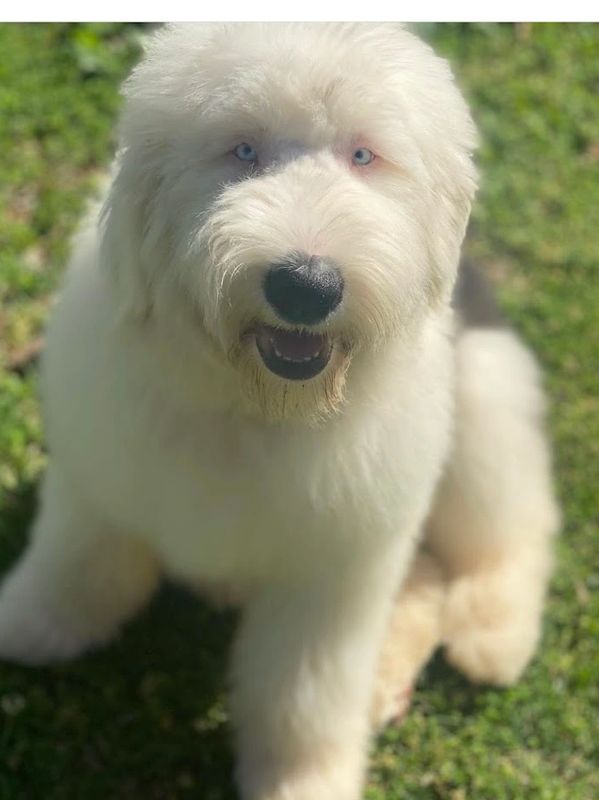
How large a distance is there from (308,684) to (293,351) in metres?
1.11

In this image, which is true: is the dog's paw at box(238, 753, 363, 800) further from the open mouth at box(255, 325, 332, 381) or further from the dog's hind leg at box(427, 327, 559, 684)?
the open mouth at box(255, 325, 332, 381)

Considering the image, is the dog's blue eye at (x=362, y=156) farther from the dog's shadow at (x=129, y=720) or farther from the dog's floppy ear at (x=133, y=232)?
the dog's shadow at (x=129, y=720)

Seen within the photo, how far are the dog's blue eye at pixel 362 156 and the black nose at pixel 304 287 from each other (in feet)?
0.90

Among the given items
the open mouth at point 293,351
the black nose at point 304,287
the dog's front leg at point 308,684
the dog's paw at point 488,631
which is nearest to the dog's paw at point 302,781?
the dog's front leg at point 308,684

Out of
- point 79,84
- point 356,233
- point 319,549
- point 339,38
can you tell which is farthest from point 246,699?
point 79,84

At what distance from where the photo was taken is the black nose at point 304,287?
6.52ft

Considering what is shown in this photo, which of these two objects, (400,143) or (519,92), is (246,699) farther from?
(519,92)

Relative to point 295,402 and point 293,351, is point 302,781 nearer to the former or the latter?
point 295,402

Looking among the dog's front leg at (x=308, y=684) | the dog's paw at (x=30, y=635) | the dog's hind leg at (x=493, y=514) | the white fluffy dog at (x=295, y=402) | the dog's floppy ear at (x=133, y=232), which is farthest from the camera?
the dog's hind leg at (x=493, y=514)

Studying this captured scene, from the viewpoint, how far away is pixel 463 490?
3.49m

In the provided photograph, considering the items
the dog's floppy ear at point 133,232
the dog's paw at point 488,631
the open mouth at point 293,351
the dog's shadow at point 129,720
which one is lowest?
the dog's shadow at point 129,720

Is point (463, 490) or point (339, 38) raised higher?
point (339, 38)

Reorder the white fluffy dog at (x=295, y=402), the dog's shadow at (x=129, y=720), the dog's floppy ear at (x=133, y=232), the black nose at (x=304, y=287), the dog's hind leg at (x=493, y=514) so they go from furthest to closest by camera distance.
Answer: the dog's hind leg at (x=493, y=514) < the dog's shadow at (x=129, y=720) < the dog's floppy ear at (x=133, y=232) < the white fluffy dog at (x=295, y=402) < the black nose at (x=304, y=287)
